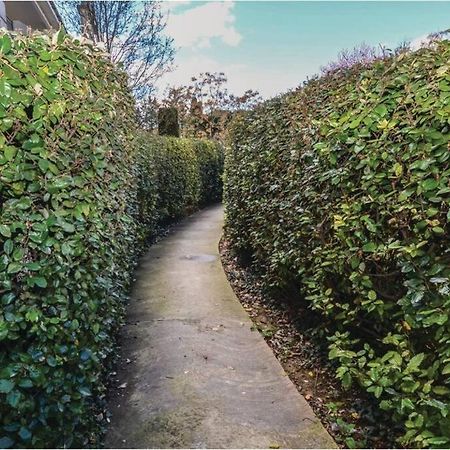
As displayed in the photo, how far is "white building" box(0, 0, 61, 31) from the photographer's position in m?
11.5

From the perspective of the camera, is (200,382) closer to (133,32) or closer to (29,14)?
(29,14)

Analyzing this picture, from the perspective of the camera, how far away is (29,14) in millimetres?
12039

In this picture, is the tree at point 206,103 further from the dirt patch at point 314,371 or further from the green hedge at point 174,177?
the dirt patch at point 314,371

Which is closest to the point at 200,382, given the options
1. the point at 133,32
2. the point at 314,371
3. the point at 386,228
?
the point at 314,371

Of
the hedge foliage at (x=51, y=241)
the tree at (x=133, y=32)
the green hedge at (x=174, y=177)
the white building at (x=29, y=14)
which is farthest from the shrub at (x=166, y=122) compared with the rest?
the hedge foliage at (x=51, y=241)

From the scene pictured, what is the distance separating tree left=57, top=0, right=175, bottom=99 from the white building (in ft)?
4.87

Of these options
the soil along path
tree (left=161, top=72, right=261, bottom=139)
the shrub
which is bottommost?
the soil along path

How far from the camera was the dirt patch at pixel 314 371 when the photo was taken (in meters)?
2.62

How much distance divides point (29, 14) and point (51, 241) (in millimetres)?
12896

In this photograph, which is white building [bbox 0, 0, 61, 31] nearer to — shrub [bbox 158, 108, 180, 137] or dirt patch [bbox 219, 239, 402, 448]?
shrub [bbox 158, 108, 180, 137]

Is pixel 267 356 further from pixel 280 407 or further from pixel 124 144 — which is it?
pixel 124 144

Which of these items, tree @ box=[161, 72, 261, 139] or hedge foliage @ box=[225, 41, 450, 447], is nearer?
hedge foliage @ box=[225, 41, 450, 447]

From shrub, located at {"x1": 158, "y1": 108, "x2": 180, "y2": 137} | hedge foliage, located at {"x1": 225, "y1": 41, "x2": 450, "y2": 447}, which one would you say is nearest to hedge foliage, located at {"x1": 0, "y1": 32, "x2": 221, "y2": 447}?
hedge foliage, located at {"x1": 225, "y1": 41, "x2": 450, "y2": 447}

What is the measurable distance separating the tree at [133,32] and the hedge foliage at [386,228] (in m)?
12.6
